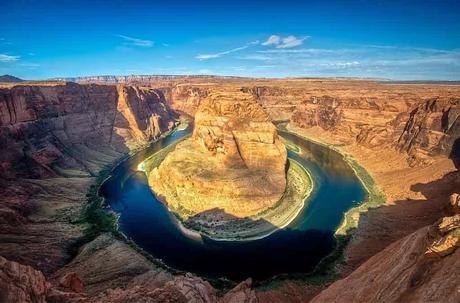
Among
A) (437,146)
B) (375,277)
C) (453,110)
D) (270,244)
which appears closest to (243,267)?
(270,244)

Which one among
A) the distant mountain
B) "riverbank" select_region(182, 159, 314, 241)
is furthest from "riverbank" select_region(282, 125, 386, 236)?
the distant mountain

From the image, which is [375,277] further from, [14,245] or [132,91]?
[132,91]

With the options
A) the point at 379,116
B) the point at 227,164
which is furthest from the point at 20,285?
the point at 379,116

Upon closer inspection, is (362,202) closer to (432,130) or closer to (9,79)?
(432,130)

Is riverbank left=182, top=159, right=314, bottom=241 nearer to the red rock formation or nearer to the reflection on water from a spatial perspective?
the reflection on water

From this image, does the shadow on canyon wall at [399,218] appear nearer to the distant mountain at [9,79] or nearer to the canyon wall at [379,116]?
the canyon wall at [379,116]

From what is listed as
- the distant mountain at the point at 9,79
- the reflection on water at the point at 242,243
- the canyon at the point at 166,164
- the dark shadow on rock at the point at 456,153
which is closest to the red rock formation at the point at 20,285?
the canyon at the point at 166,164
